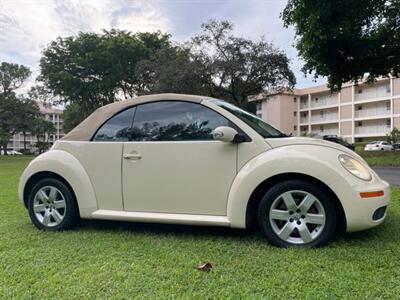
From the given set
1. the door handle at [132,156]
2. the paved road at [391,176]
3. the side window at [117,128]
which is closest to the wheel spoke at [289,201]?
the door handle at [132,156]

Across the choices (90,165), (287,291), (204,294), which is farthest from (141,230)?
(287,291)

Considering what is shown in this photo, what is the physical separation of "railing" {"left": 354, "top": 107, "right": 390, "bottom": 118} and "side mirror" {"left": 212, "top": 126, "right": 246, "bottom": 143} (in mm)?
50328

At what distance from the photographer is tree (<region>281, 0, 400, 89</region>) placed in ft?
40.0

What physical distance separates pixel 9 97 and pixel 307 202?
151 feet

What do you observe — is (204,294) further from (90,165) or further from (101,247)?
(90,165)

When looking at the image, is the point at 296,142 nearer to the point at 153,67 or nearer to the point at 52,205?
the point at 52,205

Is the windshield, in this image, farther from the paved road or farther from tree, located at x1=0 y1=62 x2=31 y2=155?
tree, located at x1=0 y1=62 x2=31 y2=155

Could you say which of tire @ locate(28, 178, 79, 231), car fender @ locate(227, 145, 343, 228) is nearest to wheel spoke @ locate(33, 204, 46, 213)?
tire @ locate(28, 178, 79, 231)

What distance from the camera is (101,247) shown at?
3600 millimetres

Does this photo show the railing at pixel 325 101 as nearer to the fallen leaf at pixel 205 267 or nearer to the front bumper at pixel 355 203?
the front bumper at pixel 355 203

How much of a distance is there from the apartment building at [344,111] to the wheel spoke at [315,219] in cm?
3791

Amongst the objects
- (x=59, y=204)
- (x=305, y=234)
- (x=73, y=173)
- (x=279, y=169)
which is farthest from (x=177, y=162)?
(x=59, y=204)

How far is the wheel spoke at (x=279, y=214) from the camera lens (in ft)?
11.3

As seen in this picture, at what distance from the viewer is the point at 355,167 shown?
11.5ft
